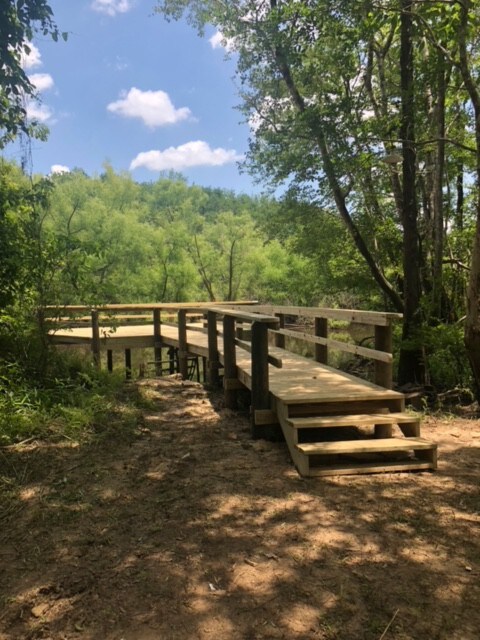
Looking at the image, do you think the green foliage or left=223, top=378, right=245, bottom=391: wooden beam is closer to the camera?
left=223, top=378, right=245, bottom=391: wooden beam

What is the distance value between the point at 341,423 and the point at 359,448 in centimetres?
32

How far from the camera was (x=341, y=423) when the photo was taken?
3.82m

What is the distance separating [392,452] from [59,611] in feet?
8.95

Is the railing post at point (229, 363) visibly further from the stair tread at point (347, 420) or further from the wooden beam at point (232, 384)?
the stair tread at point (347, 420)

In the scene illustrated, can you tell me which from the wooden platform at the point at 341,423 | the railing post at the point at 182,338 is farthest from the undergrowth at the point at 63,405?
the railing post at the point at 182,338

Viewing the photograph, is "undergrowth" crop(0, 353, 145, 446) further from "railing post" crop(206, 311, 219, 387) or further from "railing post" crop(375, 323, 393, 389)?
"railing post" crop(375, 323, 393, 389)

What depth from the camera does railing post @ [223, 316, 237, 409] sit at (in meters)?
5.79

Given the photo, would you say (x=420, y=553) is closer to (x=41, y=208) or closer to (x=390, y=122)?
(x=41, y=208)

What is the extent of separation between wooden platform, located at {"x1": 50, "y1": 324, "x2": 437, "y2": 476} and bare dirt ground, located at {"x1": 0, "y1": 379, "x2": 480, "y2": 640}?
153mm

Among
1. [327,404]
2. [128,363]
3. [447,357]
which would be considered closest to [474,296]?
[327,404]

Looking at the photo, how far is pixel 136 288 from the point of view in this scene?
3259 cm

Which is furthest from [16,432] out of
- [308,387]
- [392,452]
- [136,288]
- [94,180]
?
[94,180]

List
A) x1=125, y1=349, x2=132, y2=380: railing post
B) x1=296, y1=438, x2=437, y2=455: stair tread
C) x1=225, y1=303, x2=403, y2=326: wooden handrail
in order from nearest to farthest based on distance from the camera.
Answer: x1=296, y1=438, x2=437, y2=455: stair tread → x1=225, y1=303, x2=403, y2=326: wooden handrail → x1=125, y1=349, x2=132, y2=380: railing post

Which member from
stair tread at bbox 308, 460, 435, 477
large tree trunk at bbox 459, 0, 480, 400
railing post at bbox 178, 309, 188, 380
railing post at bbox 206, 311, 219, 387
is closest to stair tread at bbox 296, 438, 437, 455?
stair tread at bbox 308, 460, 435, 477
